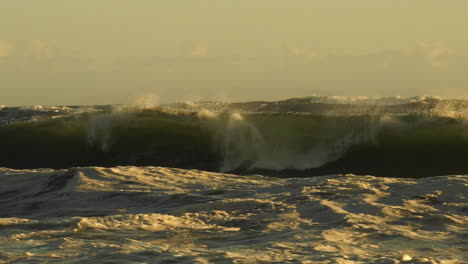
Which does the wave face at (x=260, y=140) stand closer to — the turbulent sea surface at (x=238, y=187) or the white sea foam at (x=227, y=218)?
the turbulent sea surface at (x=238, y=187)

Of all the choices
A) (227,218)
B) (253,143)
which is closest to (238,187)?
(227,218)

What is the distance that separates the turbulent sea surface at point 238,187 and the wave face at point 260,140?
29 mm

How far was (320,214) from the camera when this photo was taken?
6016 mm

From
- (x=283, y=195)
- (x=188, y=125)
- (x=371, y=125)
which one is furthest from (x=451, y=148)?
(x=283, y=195)

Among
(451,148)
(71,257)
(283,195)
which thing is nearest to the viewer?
(71,257)

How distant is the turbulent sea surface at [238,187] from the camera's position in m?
4.87

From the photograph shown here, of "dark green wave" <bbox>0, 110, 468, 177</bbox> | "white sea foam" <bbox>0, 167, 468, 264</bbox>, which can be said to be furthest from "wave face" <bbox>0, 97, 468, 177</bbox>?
"white sea foam" <bbox>0, 167, 468, 264</bbox>

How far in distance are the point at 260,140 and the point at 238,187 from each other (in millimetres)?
5385

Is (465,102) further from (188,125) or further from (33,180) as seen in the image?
(33,180)

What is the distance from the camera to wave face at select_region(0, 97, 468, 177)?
12.2m

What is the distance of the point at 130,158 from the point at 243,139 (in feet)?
6.62

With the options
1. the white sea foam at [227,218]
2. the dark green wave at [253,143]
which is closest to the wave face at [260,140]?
the dark green wave at [253,143]

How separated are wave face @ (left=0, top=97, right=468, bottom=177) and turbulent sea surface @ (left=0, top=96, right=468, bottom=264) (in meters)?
0.03

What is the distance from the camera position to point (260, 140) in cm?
1310
